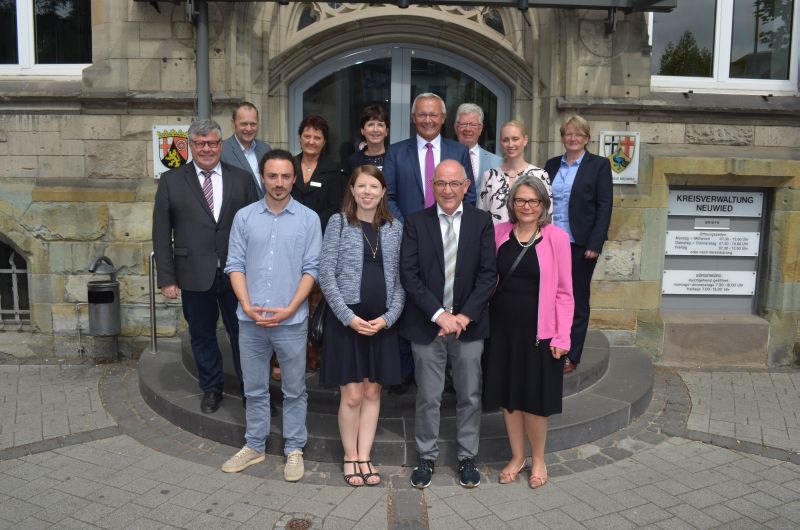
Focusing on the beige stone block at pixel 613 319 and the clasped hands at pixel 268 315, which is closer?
the clasped hands at pixel 268 315

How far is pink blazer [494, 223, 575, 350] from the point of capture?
147 inches

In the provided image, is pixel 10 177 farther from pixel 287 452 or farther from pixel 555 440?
pixel 555 440

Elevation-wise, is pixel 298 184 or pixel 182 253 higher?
pixel 298 184

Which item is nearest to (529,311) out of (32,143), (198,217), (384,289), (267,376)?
(384,289)

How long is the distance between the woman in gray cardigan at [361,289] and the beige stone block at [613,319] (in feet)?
10.3

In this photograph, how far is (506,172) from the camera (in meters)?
4.47

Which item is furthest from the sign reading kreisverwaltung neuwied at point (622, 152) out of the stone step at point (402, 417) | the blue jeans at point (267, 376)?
the blue jeans at point (267, 376)

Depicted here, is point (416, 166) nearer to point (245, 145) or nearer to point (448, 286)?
point (448, 286)

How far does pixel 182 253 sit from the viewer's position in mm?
4328

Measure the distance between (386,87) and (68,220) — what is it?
3201 millimetres

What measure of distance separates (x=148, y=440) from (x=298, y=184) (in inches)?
77.4

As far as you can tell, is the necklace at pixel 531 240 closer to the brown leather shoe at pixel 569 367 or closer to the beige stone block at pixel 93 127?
the brown leather shoe at pixel 569 367

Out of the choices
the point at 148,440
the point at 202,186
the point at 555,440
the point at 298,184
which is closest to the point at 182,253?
the point at 202,186

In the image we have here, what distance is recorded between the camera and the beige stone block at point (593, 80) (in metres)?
6.24
